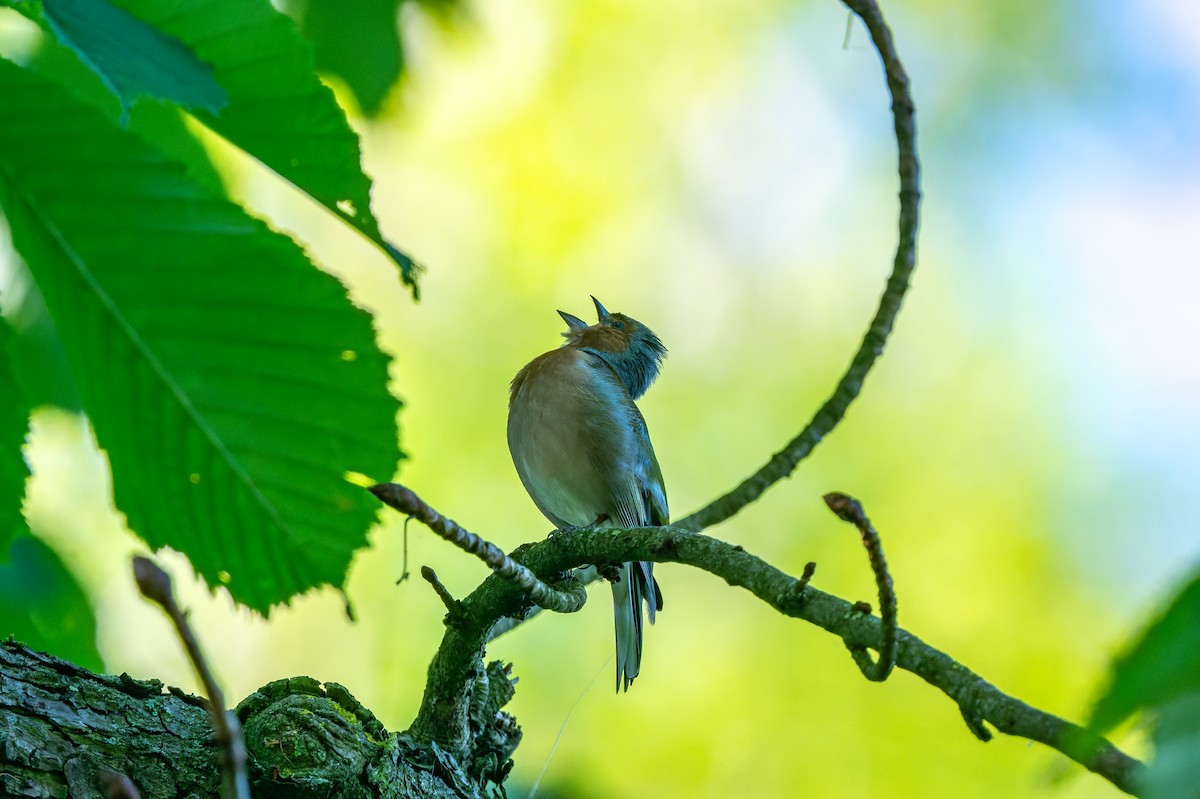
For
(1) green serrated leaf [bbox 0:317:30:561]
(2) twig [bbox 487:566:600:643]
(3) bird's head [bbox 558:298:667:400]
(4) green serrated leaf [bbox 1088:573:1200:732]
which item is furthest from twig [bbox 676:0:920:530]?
(3) bird's head [bbox 558:298:667:400]

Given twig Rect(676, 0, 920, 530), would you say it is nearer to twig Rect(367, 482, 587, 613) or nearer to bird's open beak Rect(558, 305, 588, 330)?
twig Rect(367, 482, 587, 613)

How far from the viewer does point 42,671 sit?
9.36ft

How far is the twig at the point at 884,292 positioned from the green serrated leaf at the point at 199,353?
1.68m

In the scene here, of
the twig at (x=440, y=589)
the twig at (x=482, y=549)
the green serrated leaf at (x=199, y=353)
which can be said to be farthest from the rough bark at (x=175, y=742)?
the green serrated leaf at (x=199, y=353)

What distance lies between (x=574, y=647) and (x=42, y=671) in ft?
19.4

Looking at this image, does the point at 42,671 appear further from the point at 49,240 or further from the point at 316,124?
the point at 316,124

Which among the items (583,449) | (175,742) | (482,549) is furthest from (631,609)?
(482,549)

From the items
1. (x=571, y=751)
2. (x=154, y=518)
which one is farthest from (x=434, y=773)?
(x=571, y=751)

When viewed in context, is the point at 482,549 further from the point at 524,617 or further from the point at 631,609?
the point at 631,609

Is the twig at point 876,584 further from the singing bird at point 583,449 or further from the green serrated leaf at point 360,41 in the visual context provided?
the singing bird at point 583,449

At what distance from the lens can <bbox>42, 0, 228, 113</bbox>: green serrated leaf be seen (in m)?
1.79

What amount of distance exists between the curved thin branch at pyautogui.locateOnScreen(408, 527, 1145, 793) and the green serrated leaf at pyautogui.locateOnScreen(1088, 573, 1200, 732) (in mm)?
143

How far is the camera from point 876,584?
1792 mm

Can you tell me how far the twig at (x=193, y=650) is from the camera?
105 centimetres
